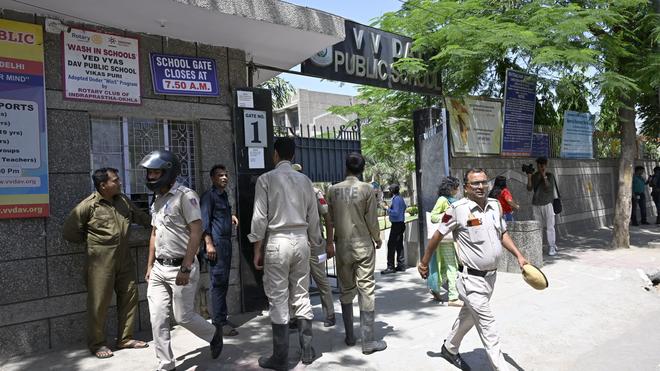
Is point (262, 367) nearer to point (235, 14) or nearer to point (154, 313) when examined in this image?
Result: point (154, 313)

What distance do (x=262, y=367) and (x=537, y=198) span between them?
728 cm

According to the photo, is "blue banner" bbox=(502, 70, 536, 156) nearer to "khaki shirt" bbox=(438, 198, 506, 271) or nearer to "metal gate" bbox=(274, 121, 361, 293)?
"metal gate" bbox=(274, 121, 361, 293)

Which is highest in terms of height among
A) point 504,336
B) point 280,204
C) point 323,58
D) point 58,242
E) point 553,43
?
point 553,43

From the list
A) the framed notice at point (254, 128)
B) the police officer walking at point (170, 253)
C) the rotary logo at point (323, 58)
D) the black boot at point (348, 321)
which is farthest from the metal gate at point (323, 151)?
the police officer walking at point (170, 253)

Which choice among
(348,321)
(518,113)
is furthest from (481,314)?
(518,113)

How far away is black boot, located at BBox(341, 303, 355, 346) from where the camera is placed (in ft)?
15.0

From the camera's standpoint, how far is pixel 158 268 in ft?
12.8

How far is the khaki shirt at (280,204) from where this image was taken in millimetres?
3975

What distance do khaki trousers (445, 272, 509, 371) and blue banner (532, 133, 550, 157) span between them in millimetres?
8111

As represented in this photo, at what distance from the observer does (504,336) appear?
16.1ft

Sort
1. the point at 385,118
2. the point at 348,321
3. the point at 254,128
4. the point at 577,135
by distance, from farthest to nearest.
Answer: the point at 577,135, the point at 385,118, the point at 254,128, the point at 348,321

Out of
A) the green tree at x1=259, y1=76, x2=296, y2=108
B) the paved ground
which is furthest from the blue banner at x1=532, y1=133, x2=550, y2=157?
the green tree at x1=259, y1=76, x2=296, y2=108

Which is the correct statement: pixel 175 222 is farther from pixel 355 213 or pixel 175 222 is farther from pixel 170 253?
pixel 355 213

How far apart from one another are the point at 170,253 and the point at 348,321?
1810 mm
